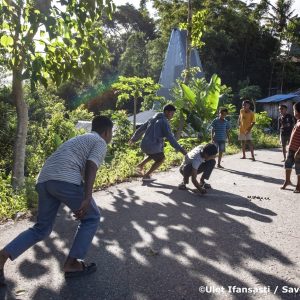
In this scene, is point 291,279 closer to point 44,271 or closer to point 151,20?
point 44,271

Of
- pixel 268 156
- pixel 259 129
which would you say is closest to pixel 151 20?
pixel 259 129

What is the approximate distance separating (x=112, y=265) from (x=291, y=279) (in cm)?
183

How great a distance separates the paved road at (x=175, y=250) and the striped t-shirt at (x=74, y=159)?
1.02m

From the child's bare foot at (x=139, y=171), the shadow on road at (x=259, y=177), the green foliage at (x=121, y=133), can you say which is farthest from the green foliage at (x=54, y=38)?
the green foliage at (x=121, y=133)

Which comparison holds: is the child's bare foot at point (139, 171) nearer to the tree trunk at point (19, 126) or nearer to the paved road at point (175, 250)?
the paved road at point (175, 250)

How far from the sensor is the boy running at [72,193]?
12.0 ft

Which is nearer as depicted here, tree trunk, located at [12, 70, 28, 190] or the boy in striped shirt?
tree trunk, located at [12, 70, 28, 190]

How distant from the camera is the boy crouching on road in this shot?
22.6 feet

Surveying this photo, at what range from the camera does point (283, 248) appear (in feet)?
15.2

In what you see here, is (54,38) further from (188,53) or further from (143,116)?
(143,116)

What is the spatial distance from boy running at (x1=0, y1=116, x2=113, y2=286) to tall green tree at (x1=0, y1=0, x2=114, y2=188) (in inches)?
35.9

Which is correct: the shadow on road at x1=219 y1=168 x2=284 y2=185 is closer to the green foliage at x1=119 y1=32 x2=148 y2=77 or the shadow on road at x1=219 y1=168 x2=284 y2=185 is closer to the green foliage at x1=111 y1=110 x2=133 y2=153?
the green foliage at x1=111 y1=110 x2=133 y2=153

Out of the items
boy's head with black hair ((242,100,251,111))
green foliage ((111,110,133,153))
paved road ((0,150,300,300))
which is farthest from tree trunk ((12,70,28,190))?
green foliage ((111,110,133,153))

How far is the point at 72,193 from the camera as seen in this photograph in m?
3.68
